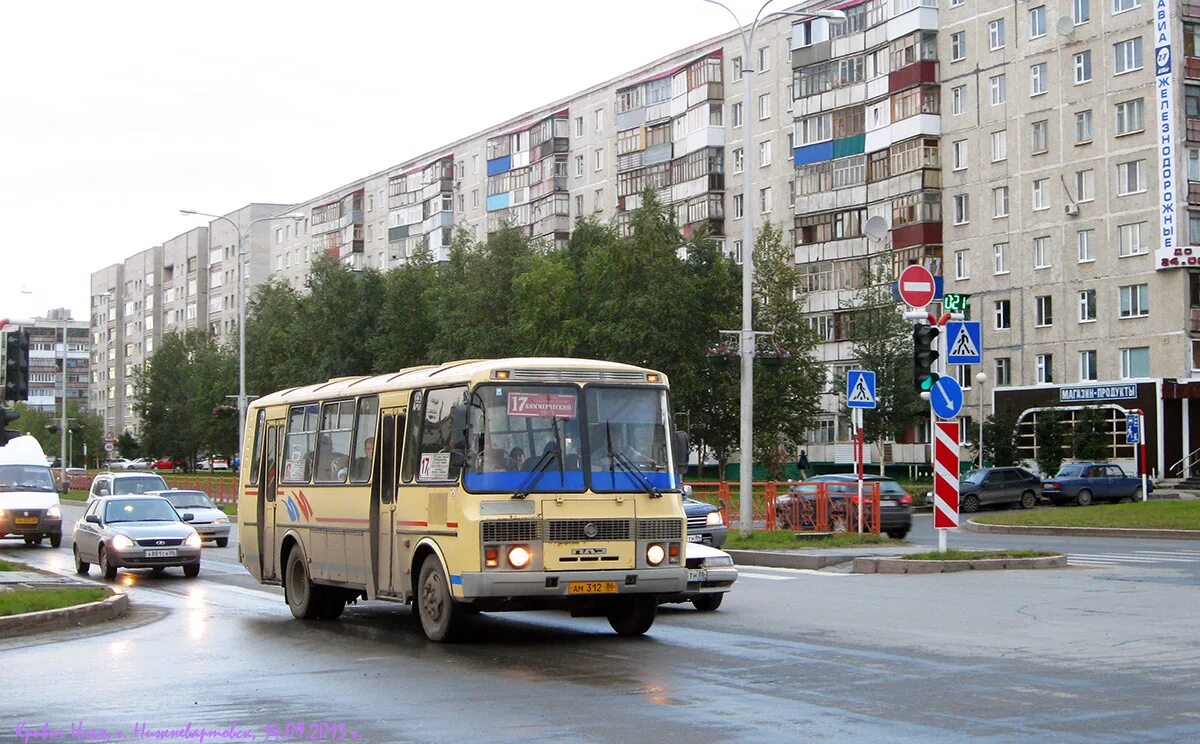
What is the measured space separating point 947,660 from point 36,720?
7085 mm

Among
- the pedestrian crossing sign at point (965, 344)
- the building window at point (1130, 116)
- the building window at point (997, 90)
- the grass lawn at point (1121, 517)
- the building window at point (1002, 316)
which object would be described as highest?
the building window at point (997, 90)

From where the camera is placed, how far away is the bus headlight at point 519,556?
14.3m

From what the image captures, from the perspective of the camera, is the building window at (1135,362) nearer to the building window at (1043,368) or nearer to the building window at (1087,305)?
the building window at (1087,305)

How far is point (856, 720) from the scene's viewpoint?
389 inches

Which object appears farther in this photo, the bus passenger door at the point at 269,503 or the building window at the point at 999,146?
the building window at the point at 999,146

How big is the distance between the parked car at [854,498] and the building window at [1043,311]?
31.1 metres

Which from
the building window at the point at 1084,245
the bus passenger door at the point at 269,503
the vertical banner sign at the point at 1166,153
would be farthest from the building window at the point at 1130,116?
the bus passenger door at the point at 269,503

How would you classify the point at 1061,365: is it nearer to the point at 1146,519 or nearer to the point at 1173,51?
the point at 1173,51

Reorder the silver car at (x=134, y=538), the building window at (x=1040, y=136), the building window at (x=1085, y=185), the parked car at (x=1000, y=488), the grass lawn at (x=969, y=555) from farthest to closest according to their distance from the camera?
1. the building window at (x=1040, y=136)
2. the building window at (x=1085, y=185)
3. the parked car at (x=1000, y=488)
4. the silver car at (x=134, y=538)
5. the grass lawn at (x=969, y=555)

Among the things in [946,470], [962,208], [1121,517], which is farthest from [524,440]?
[962,208]

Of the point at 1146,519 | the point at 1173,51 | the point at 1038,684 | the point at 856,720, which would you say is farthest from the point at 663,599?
the point at 1173,51

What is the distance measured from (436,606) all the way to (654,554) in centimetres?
212

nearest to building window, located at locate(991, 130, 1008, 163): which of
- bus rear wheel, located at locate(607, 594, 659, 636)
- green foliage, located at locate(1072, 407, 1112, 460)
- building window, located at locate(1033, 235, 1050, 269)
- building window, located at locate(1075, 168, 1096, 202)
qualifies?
building window, located at locate(1033, 235, 1050, 269)

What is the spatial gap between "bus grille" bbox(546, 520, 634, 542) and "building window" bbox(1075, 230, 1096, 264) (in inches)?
2081
